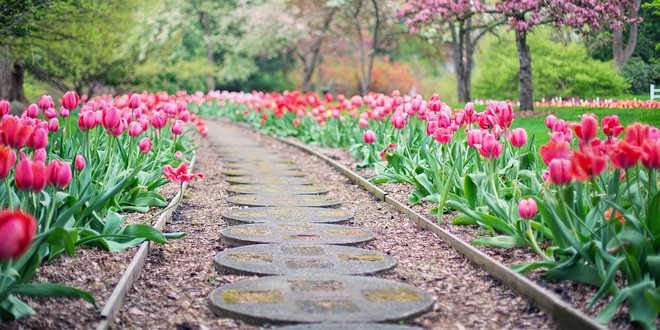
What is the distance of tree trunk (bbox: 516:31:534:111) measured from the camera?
14656 millimetres

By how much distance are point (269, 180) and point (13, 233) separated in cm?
754

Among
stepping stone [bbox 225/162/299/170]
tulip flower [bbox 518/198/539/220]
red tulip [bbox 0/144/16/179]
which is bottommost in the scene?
stepping stone [bbox 225/162/299/170]

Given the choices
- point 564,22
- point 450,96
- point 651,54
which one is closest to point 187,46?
point 450,96

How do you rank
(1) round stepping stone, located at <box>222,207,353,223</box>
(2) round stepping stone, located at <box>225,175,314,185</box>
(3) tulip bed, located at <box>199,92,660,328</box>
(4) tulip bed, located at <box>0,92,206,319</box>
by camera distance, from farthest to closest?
(2) round stepping stone, located at <box>225,175,314,185</box>
(1) round stepping stone, located at <box>222,207,353,223</box>
(3) tulip bed, located at <box>199,92,660,328</box>
(4) tulip bed, located at <box>0,92,206,319</box>

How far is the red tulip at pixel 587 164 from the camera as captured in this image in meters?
3.86

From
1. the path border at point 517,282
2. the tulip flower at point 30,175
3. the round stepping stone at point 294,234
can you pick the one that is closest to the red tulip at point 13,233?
the tulip flower at point 30,175

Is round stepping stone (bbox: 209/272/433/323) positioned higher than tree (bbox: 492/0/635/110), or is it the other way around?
tree (bbox: 492/0/635/110)

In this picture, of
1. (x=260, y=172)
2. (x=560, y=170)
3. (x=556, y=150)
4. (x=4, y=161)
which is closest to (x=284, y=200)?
(x=260, y=172)

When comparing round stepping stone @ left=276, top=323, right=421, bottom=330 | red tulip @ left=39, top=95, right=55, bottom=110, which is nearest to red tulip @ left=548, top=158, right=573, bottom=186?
round stepping stone @ left=276, top=323, right=421, bottom=330

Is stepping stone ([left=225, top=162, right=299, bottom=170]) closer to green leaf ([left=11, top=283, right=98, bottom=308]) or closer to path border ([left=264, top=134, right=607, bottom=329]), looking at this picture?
path border ([left=264, top=134, right=607, bottom=329])

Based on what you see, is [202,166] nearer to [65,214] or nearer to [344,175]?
[344,175]

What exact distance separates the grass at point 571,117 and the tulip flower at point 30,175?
14.8 feet

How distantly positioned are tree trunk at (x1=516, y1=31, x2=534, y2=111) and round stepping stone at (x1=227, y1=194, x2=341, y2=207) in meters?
7.09

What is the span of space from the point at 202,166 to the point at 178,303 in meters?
7.35
